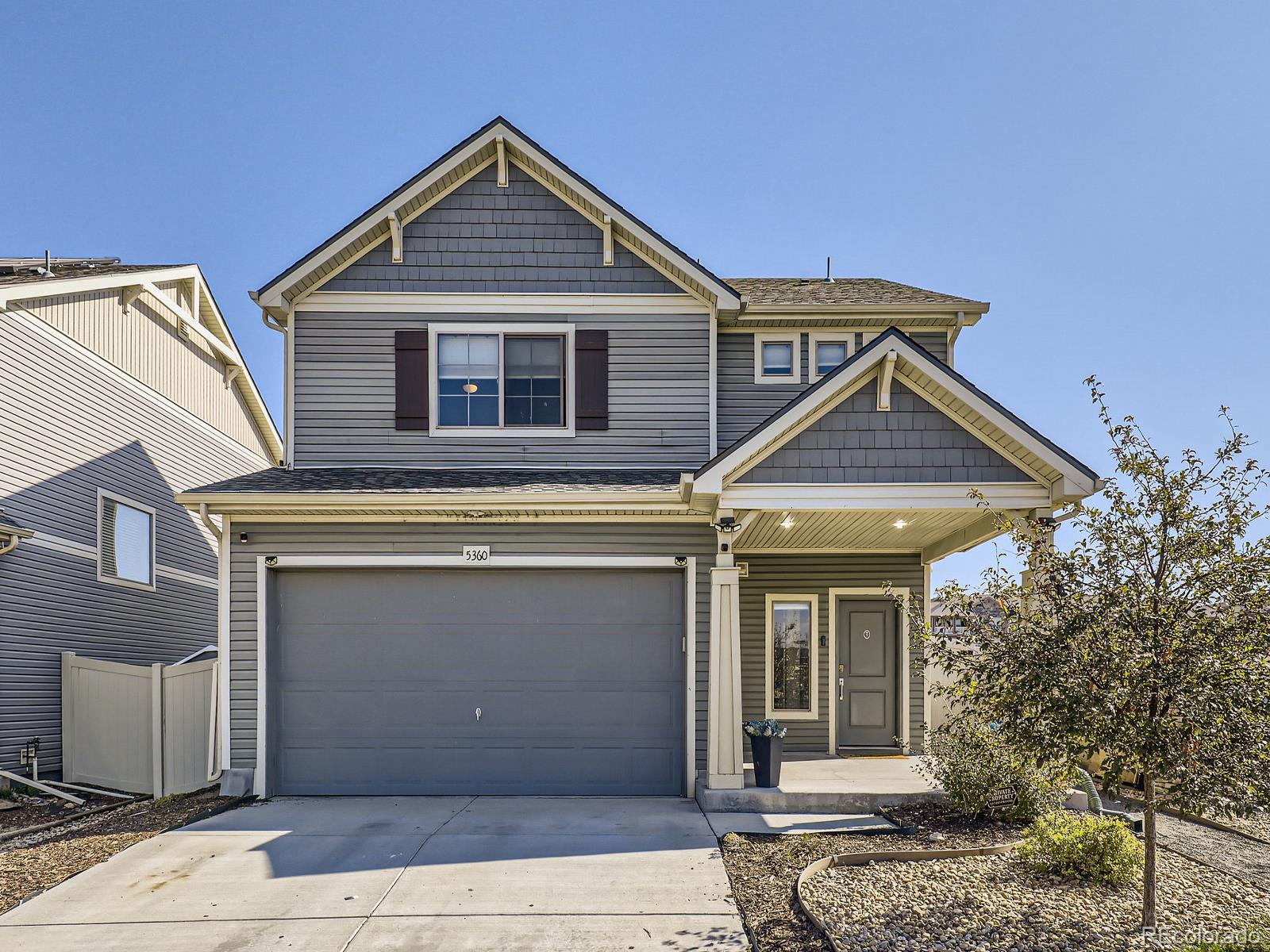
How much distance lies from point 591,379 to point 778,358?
2427 millimetres

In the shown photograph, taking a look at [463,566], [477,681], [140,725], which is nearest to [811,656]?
[477,681]

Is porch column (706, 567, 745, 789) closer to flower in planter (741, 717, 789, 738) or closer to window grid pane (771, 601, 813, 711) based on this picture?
flower in planter (741, 717, 789, 738)

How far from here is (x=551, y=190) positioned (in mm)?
11023

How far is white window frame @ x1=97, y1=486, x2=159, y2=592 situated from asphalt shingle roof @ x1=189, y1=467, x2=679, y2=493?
322cm

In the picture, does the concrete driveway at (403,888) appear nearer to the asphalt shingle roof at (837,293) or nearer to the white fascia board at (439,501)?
the white fascia board at (439,501)

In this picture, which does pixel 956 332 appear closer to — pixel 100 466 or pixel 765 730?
pixel 765 730

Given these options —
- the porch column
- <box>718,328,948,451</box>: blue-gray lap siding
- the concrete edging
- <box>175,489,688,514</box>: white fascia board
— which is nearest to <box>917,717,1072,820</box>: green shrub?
the concrete edging

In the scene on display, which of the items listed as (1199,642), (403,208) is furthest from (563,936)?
(403,208)

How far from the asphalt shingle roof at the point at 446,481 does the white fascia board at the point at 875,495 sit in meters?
1.11

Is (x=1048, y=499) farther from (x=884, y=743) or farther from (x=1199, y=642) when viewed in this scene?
(x=884, y=743)

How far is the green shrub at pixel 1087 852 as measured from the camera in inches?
241

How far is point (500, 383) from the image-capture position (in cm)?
1066

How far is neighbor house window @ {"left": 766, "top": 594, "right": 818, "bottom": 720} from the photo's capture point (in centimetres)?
1173

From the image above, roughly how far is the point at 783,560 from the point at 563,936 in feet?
23.1
